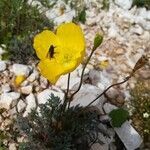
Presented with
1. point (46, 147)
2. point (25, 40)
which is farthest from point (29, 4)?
point (46, 147)

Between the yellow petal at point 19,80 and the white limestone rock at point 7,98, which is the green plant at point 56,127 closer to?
the white limestone rock at point 7,98

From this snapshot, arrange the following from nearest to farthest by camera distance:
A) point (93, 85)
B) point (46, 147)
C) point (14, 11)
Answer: point (46, 147) < point (93, 85) < point (14, 11)

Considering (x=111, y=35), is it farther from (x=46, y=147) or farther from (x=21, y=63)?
(x=46, y=147)

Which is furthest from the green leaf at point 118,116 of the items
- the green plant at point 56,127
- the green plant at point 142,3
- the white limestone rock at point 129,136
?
the green plant at point 142,3

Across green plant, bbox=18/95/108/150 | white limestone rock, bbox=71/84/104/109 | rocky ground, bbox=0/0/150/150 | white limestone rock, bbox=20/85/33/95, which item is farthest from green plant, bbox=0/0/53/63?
green plant, bbox=18/95/108/150

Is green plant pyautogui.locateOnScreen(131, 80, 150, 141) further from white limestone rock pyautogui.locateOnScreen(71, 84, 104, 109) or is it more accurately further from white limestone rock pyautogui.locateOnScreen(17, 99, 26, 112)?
white limestone rock pyautogui.locateOnScreen(17, 99, 26, 112)

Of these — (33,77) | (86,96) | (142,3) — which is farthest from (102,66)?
(142,3)
